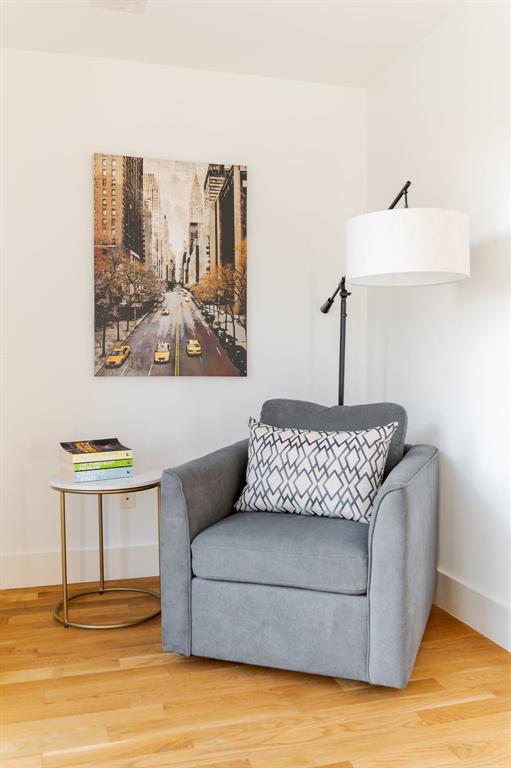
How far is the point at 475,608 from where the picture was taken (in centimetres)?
272

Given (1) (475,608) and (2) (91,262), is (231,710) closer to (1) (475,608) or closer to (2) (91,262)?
(1) (475,608)

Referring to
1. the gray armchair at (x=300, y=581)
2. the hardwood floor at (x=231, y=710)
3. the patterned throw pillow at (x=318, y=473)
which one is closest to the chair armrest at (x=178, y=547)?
the gray armchair at (x=300, y=581)

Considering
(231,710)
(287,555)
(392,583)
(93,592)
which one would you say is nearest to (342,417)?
(287,555)

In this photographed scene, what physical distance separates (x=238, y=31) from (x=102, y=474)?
1.94 meters

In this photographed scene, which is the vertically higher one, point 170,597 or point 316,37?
point 316,37

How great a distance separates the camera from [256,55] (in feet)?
10.6

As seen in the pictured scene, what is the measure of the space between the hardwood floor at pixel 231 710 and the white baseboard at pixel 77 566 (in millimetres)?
547

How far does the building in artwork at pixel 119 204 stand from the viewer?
3.26m

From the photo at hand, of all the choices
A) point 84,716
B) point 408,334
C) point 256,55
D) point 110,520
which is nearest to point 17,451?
point 110,520

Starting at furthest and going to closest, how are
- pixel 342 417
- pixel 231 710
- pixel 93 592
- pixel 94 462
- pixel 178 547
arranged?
1. pixel 93 592
2. pixel 342 417
3. pixel 94 462
4. pixel 178 547
5. pixel 231 710

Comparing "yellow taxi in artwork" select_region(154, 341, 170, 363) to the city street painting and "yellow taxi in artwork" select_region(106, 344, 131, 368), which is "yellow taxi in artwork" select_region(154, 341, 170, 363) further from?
"yellow taxi in artwork" select_region(106, 344, 131, 368)

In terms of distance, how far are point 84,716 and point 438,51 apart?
2.83 meters

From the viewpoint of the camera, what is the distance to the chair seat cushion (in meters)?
2.22

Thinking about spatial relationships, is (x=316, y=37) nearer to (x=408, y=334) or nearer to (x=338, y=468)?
(x=408, y=334)
